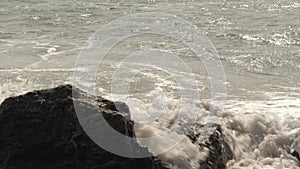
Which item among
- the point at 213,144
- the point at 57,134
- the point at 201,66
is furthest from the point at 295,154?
the point at 201,66

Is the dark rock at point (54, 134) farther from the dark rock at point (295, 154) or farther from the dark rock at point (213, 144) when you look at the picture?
the dark rock at point (295, 154)

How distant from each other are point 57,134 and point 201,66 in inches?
291

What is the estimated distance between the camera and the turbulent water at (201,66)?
6520 millimetres

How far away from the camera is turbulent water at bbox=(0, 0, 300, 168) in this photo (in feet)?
21.4

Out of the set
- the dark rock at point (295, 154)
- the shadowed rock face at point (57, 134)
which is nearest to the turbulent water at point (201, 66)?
the dark rock at point (295, 154)

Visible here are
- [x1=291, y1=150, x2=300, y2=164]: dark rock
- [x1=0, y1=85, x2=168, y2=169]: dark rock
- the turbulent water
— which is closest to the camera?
[x1=0, y1=85, x2=168, y2=169]: dark rock

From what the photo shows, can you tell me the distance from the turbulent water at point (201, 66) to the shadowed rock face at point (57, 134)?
0.52 metres

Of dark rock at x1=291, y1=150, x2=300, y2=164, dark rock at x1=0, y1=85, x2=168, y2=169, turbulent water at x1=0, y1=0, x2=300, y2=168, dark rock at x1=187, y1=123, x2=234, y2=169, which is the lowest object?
turbulent water at x1=0, y1=0, x2=300, y2=168

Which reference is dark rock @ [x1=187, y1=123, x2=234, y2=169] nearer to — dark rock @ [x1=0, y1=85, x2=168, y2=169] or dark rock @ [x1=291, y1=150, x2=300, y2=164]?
dark rock @ [x1=0, y1=85, x2=168, y2=169]

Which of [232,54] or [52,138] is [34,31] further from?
[52,138]

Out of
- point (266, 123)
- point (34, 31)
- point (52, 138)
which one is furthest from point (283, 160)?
point (34, 31)

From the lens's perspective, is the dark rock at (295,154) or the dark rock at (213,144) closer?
the dark rock at (213,144)

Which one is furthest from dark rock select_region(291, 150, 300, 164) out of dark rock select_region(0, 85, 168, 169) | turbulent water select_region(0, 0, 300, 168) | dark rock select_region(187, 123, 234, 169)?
dark rock select_region(0, 85, 168, 169)

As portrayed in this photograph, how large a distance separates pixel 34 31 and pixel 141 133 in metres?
12.5
